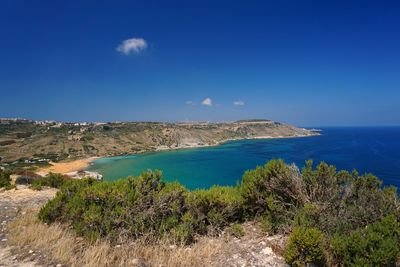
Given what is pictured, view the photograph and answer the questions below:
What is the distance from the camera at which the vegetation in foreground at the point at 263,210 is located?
13.9ft

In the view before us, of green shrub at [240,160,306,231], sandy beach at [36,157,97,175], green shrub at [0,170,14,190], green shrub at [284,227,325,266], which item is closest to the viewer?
green shrub at [284,227,325,266]

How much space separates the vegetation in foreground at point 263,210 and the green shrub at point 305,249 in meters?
0.01

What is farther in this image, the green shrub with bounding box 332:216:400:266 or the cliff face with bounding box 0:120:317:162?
the cliff face with bounding box 0:120:317:162

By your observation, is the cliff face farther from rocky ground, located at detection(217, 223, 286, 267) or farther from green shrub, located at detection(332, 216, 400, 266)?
green shrub, located at detection(332, 216, 400, 266)

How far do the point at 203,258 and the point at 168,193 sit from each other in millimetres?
1952

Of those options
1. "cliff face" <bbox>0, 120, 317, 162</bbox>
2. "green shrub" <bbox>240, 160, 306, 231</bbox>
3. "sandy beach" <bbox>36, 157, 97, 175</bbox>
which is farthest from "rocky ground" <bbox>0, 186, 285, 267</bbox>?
"cliff face" <bbox>0, 120, 317, 162</bbox>

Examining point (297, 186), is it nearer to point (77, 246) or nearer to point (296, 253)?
point (296, 253)

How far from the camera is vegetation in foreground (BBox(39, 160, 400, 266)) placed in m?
4.23

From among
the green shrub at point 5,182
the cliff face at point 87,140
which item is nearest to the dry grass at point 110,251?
the green shrub at point 5,182

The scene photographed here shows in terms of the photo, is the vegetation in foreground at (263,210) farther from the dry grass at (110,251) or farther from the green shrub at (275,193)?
the dry grass at (110,251)

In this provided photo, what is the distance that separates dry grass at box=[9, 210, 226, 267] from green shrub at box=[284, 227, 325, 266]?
1346 mm

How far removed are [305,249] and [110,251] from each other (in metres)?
3.42

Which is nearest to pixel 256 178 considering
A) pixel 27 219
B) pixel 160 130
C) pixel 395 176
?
pixel 27 219

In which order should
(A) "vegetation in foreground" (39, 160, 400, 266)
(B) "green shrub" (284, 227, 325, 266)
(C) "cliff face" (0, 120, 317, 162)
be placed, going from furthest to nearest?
(C) "cliff face" (0, 120, 317, 162) → (A) "vegetation in foreground" (39, 160, 400, 266) → (B) "green shrub" (284, 227, 325, 266)
